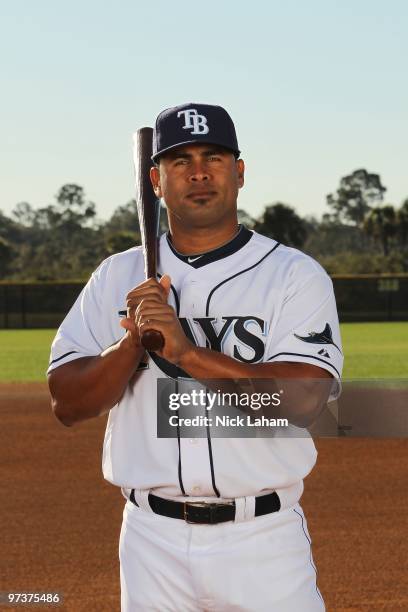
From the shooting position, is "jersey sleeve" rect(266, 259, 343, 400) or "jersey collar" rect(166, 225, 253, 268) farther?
"jersey collar" rect(166, 225, 253, 268)

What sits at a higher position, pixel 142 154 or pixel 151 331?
pixel 142 154

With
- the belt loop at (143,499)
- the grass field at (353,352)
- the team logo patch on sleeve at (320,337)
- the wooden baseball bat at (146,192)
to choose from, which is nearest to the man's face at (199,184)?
the wooden baseball bat at (146,192)

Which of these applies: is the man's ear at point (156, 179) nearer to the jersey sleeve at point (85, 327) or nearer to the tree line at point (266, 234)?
the jersey sleeve at point (85, 327)

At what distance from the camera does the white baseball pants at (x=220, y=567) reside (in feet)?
8.66

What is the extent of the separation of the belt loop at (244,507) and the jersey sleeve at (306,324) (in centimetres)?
38

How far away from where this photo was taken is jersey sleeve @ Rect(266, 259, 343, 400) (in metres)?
2.63

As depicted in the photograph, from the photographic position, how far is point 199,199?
8.84ft

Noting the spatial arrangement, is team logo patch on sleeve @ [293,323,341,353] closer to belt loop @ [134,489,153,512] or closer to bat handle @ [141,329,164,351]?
bat handle @ [141,329,164,351]

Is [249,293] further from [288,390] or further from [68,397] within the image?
[68,397]

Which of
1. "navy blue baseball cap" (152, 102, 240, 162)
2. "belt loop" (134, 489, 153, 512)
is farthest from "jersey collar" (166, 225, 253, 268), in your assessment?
"belt loop" (134, 489, 153, 512)

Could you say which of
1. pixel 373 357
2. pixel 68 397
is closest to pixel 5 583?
pixel 68 397

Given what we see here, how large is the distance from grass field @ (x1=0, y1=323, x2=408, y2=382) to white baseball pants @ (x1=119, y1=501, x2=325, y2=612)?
13.4m

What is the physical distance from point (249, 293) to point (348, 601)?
2.90 meters

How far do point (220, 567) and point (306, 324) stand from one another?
69cm
